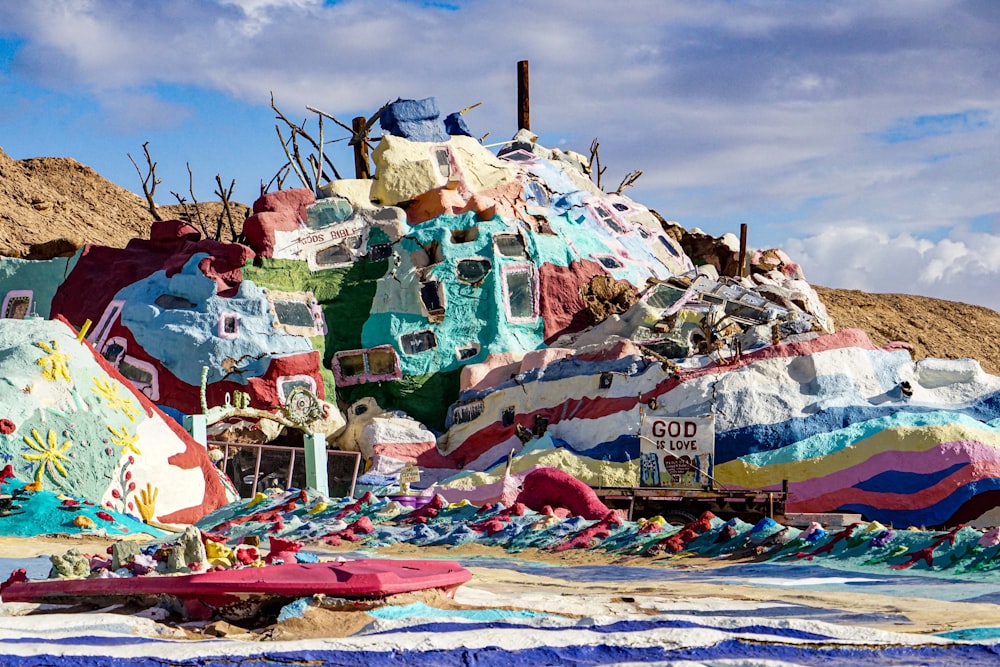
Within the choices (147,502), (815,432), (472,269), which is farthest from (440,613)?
(472,269)

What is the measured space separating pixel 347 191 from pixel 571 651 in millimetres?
24317

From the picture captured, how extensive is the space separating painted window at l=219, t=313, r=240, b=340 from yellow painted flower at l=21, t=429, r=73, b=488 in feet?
36.4

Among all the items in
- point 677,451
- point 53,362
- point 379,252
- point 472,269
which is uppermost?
point 379,252

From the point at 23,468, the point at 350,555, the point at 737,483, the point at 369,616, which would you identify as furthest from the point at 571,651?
the point at 737,483

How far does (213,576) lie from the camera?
8914 mm

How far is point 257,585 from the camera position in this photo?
28.9 ft

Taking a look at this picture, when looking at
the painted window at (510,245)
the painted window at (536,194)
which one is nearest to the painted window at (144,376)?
the painted window at (510,245)

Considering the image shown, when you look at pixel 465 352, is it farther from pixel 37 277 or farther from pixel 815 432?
pixel 37 277

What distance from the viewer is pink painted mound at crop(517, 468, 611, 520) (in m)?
16.7

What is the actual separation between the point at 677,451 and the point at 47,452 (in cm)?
879

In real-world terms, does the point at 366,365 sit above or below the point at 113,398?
above

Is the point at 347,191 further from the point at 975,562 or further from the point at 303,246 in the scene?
the point at 975,562

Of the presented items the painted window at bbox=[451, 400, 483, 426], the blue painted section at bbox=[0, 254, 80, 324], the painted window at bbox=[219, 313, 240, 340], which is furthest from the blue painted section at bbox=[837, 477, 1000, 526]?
the blue painted section at bbox=[0, 254, 80, 324]

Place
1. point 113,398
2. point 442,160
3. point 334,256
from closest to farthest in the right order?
point 113,398 → point 334,256 → point 442,160
